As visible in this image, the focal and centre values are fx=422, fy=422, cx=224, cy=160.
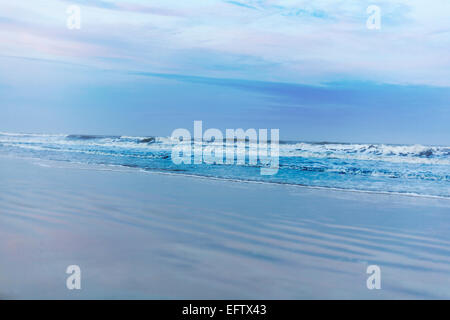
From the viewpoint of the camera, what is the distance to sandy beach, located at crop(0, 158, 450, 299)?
2434mm

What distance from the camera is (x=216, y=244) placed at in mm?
3363

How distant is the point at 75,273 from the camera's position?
8.31ft

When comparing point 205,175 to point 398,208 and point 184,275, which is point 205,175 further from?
point 184,275

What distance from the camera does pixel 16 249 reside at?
3.01 m

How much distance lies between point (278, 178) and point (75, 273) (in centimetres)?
655

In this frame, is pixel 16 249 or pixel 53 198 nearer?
pixel 16 249

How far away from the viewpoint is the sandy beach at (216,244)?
243cm

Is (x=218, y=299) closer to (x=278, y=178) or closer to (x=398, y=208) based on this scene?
(x=398, y=208)

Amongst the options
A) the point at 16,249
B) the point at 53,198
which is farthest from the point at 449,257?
the point at 53,198

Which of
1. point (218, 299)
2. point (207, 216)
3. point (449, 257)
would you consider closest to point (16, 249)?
point (218, 299)
